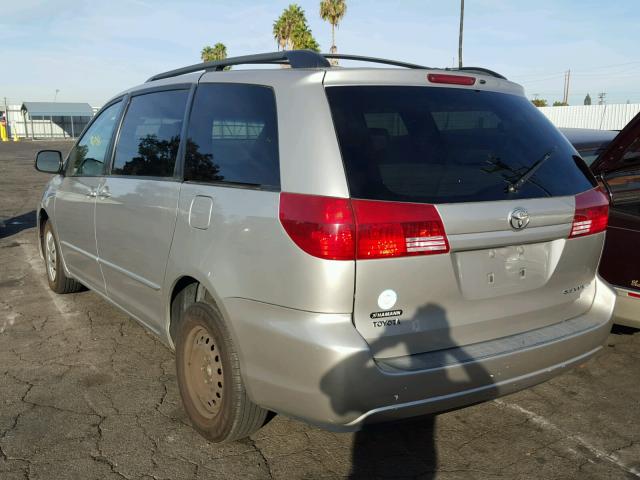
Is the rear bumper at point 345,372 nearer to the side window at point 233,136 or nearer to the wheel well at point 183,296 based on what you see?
the wheel well at point 183,296

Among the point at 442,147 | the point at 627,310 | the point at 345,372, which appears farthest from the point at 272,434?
the point at 627,310

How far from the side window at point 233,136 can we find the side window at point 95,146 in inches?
52.8

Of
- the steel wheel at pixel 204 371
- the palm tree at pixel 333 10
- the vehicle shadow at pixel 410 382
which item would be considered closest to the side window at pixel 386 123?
the vehicle shadow at pixel 410 382

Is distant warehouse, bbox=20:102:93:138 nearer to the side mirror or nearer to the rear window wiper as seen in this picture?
the side mirror

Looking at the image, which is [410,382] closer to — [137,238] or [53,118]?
[137,238]

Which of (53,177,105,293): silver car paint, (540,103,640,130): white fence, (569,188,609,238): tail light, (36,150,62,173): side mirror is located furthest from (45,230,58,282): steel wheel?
(540,103,640,130): white fence

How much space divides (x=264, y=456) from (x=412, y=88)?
73.8 inches

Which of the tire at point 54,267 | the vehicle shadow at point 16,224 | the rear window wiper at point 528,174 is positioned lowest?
the vehicle shadow at point 16,224

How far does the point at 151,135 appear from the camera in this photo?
371cm

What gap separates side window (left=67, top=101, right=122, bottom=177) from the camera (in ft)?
14.3

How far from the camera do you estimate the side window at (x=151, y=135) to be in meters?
3.44

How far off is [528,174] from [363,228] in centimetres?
93

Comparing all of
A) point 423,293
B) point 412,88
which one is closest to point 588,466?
point 423,293

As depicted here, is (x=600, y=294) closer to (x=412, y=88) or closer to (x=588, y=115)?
(x=412, y=88)
